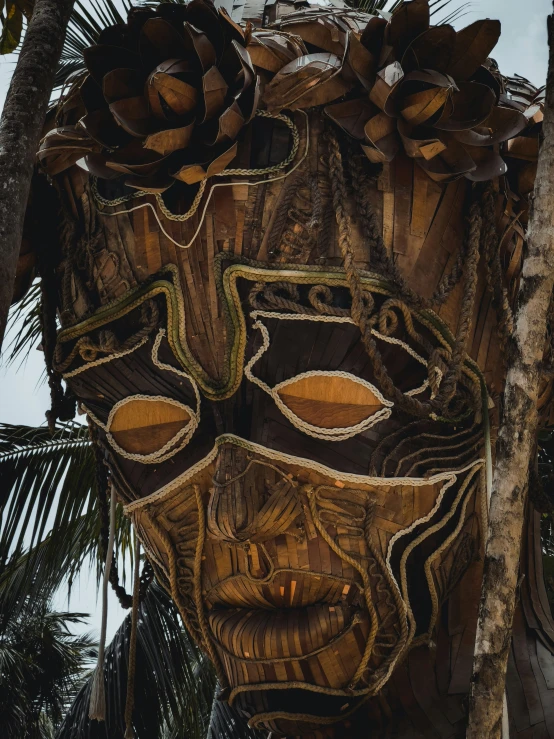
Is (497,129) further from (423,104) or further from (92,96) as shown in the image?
(92,96)

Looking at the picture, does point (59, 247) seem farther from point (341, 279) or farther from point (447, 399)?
point (447, 399)

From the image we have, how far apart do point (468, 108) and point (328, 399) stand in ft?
3.34

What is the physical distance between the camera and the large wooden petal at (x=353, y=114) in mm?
3469

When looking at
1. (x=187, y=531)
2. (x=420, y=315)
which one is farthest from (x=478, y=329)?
(x=187, y=531)

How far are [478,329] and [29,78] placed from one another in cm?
167

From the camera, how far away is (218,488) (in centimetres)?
332

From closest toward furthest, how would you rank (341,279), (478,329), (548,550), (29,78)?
(29,78) < (341,279) < (478,329) < (548,550)

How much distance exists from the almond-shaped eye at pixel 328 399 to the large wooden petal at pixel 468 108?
2.82ft

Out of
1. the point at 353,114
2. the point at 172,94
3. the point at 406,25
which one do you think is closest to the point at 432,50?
the point at 406,25

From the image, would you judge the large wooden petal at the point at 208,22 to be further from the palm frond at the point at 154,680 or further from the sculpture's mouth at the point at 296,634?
the palm frond at the point at 154,680

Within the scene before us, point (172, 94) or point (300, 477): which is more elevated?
point (172, 94)

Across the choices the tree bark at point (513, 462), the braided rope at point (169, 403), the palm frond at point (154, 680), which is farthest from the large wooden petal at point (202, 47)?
the palm frond at point (154, 680)

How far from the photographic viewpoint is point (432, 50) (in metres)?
3.40

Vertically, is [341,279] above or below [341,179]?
below
